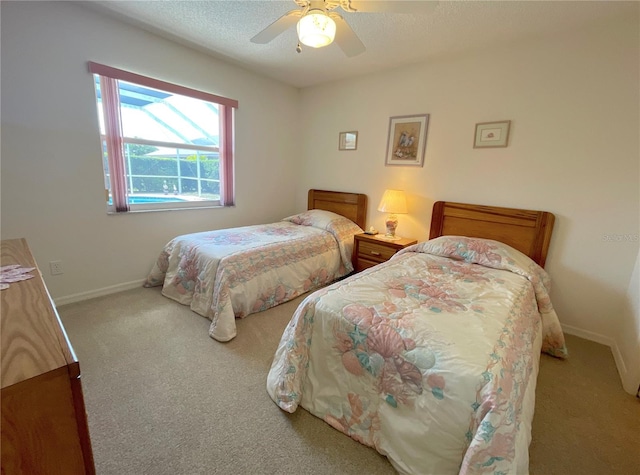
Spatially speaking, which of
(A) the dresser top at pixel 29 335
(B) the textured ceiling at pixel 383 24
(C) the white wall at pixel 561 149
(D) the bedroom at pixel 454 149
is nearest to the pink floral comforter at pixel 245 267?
(D) the bedroom at pixel 454 149

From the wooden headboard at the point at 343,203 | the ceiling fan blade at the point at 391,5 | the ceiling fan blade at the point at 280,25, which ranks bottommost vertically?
the wooden headboard at the point at 343,203

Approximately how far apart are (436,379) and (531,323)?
921mm

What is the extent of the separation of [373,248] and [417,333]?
6.25 feet

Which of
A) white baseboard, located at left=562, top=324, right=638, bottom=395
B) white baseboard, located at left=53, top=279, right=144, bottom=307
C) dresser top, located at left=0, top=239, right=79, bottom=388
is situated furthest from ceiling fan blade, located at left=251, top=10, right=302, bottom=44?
white baseboard, located at left=562, top=324, right=638, bottom=395

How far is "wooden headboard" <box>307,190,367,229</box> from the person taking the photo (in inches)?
141

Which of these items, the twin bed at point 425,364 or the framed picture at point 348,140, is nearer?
the twin bed at point 425,364

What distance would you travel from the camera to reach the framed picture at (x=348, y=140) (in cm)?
356

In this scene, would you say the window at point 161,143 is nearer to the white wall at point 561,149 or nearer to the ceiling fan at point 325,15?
the ceiling fan at point 325,15

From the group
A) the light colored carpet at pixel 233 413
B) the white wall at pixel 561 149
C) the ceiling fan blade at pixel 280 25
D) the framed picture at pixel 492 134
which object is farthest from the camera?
the framed picture at pixel 492 134

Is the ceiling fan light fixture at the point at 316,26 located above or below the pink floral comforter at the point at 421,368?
above

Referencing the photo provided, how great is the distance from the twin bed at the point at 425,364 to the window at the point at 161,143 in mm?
2313

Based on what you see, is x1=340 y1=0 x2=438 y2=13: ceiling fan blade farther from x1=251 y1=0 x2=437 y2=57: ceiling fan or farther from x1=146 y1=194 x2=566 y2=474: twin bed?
x1=146 y1=194 x2=566 y2=474: twin bed

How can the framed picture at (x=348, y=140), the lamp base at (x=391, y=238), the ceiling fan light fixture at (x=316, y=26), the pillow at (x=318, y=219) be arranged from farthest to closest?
the framed picture at (x=348, y=140)
the pillow at (x=318, y=219)
the lamp base at (x=391, y=238)
the ceiling fan light fixture at (x=316, y=26)

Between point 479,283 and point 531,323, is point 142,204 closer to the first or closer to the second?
point 479,283
